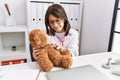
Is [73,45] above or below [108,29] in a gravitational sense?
below

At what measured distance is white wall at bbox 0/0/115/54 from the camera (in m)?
1.50

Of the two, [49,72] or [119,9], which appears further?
[119,9]

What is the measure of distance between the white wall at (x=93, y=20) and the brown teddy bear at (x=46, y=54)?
887 mm

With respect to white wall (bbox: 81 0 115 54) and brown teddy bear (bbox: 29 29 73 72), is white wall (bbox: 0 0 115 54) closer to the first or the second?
white wall (bbox: 81 0 115 54)

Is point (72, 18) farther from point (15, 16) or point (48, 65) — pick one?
point (48, 65)

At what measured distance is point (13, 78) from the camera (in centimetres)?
70

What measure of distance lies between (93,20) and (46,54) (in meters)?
1.12

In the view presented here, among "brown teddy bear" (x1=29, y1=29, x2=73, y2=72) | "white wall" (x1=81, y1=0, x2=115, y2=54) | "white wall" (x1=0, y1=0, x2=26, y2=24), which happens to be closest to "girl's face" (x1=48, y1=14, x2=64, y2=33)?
"brown teddy bear" (x1=29, y1=29, x2=73, y2=72)

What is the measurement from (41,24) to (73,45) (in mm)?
757

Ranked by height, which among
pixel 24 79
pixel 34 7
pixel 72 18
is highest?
pixel 34 7

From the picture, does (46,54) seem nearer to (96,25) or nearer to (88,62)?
(88,62)

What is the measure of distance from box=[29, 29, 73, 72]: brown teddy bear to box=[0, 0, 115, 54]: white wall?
89cm

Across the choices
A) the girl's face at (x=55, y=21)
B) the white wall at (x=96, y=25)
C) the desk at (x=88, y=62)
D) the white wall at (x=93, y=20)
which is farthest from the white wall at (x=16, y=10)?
the desk at (x=88, y=62)

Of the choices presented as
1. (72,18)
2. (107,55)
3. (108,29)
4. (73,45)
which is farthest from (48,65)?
(72,18)
